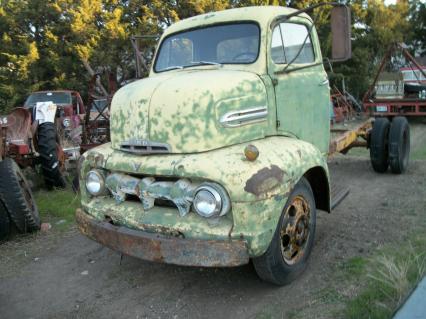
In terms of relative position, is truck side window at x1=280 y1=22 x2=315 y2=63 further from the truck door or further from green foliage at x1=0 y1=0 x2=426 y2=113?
green foliage at x1=0 y1=0 x2=426 y2=113

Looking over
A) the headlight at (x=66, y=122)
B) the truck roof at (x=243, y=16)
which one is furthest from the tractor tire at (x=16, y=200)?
the headlight at (x=66, y=122)

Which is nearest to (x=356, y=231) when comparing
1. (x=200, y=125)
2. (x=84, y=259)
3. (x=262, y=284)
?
(x=262, y=284)

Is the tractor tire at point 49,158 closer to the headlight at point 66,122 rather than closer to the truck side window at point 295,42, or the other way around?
the headlight at point 66,122

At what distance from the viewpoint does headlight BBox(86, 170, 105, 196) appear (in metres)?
3.73

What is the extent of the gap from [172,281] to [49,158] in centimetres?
415

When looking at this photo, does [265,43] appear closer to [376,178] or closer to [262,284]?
Answer: [262,284]

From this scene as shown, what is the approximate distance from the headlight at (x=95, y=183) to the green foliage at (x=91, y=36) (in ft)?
45.9

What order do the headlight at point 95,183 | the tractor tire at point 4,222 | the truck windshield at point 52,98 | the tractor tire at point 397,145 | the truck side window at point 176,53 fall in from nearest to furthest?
the headlight at point 95,183
the truck side window at point 176,53
the tractor tire at point 4,222
the tractor tire at point 397,145
the truck windshield at point 52,98

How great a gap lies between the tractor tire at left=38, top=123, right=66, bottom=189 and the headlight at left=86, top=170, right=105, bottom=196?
373 cm

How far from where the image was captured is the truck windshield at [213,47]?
160 inches

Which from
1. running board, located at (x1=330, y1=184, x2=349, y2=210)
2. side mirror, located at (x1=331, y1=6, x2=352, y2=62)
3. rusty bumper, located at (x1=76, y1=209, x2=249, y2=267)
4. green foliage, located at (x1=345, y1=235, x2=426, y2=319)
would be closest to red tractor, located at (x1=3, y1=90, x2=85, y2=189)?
rusty bumper, located at (x1=76, y1=209, x2=249, y2=267)

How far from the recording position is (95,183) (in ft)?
12.3

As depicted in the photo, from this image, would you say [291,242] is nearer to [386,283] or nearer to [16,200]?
[386,283]

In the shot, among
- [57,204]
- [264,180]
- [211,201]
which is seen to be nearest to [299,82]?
[264,180]
